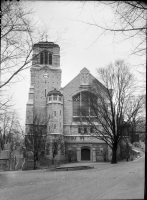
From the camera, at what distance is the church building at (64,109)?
36625 millimetres

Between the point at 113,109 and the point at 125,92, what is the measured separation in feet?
7.00

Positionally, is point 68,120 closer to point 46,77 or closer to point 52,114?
point 52,114

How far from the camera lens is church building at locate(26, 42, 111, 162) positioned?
3662cm

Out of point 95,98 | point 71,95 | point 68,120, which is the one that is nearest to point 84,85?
point 71,95

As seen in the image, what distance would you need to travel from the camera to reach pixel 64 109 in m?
39.7

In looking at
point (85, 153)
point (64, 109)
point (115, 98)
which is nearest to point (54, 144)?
point (85, 153)

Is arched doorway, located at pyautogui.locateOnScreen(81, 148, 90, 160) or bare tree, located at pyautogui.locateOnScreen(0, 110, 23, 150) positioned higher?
bare tree, located at pyautogui.locateOnScreen(0, 110, 23, 150)

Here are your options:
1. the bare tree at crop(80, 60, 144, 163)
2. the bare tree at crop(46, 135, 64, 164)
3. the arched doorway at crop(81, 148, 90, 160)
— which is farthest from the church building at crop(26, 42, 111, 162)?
the bare tree at crop(80, 60, 144, 163)

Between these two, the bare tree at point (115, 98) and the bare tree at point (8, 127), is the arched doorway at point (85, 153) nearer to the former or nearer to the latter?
the bare tree at point (8, 127)

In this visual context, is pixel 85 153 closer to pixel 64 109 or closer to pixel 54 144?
pixel 54 144

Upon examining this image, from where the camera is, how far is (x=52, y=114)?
3759 cm

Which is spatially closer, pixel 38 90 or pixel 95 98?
pixel 95 98

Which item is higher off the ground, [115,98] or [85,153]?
[115,98]

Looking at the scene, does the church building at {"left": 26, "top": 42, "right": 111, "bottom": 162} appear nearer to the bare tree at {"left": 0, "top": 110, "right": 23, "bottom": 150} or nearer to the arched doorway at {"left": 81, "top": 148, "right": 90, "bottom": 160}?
the arched doorway at {"left": 81, "top": 148, "right": 90, "bottom": 160}
